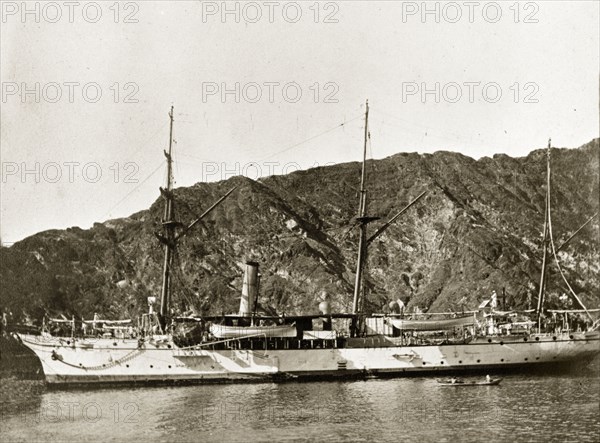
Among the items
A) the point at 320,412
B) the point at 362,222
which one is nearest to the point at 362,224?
the point at 362,222

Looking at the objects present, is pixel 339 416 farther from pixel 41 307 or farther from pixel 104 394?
pixel 41 307

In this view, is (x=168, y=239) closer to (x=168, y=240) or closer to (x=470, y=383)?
(x=168, y=240)

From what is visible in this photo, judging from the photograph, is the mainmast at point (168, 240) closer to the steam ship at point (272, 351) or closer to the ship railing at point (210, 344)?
the steam ship at point (272, 351)

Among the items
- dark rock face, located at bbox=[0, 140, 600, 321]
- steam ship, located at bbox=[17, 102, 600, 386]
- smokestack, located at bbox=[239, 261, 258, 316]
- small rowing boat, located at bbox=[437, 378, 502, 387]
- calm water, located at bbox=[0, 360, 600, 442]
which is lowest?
calm water, located at bbox=[0, 360, 600, 442]

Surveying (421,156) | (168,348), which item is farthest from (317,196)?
(168,348)

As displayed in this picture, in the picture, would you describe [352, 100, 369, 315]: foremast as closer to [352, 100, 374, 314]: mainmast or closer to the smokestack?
[352, 100, 374, 314]: mainmast

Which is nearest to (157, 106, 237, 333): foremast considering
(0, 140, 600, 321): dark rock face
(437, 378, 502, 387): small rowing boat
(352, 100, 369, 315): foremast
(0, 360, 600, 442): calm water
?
(0, 360, 600, 442): calm water
